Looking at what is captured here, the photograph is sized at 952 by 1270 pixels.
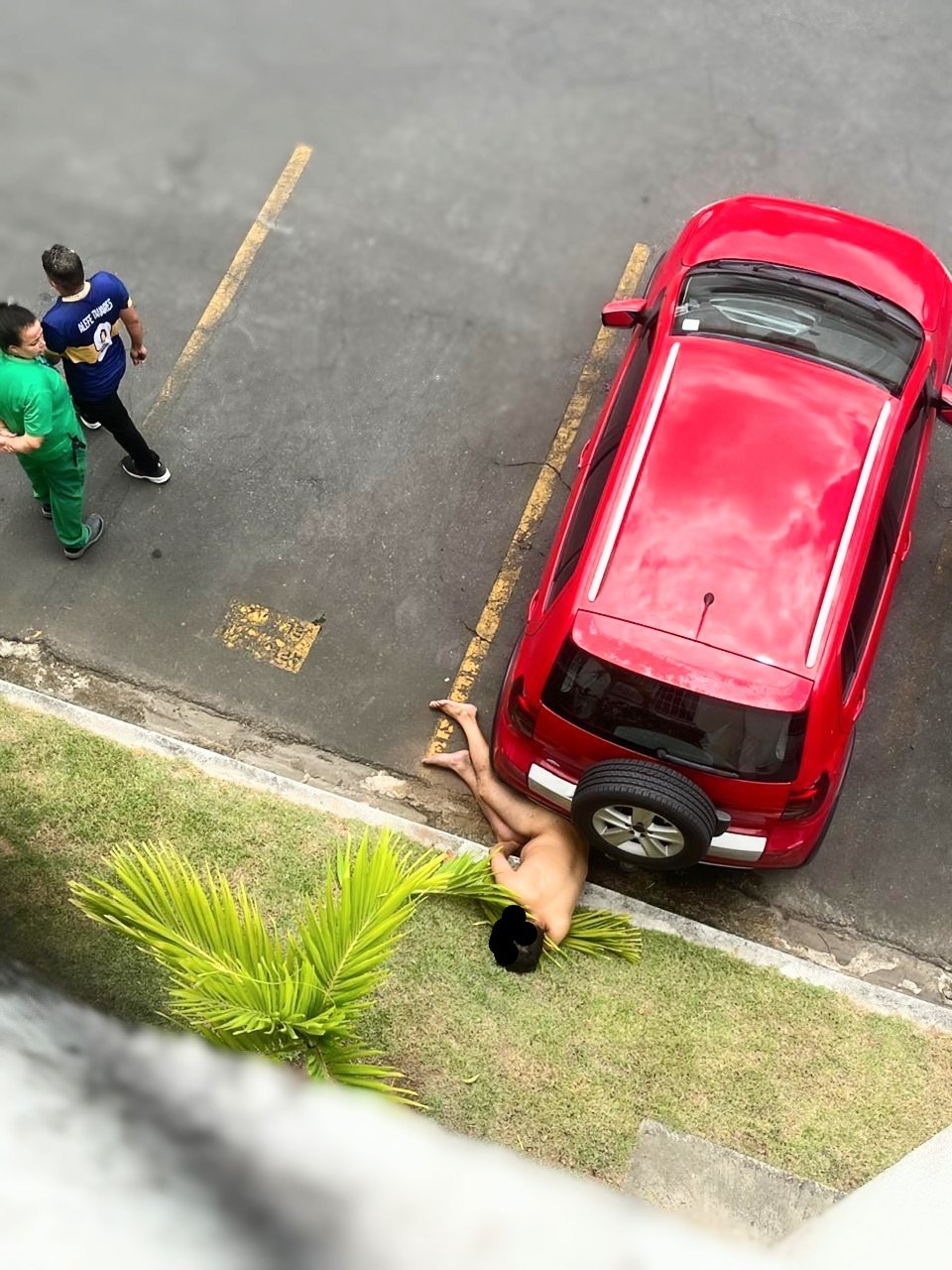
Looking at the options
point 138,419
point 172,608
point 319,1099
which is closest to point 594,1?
point 138,419

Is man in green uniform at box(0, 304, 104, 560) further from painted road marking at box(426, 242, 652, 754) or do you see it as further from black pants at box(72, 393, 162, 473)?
painted road marking at box(426, 242, 652, 754)

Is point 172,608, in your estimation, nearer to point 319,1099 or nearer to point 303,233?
point 303,233

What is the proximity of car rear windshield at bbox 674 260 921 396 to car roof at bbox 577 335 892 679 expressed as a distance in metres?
0.13

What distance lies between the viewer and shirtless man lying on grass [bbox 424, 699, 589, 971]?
471 cm

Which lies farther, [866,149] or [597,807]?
[866,149]

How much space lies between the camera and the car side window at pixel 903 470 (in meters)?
5.27

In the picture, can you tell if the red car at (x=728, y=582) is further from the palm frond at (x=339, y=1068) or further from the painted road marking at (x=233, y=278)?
the painted road marking at (x=233, y=278)

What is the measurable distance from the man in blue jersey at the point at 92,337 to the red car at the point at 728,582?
2.54 metres

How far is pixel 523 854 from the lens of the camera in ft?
17.1

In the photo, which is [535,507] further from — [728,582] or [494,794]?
[728,582]

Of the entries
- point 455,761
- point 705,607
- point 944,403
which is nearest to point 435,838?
point 455,761

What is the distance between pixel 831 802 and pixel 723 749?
30.1 inches

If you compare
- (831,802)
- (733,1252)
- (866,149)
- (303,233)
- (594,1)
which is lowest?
(831,802)

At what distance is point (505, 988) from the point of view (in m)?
4.78
